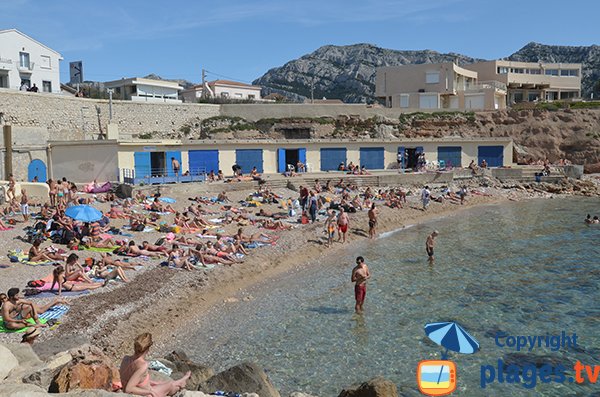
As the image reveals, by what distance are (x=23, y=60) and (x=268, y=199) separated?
26.1 meters

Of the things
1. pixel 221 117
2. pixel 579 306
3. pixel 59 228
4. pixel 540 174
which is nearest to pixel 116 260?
pixel 59 228

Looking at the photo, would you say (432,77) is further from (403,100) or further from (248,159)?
(248,159)

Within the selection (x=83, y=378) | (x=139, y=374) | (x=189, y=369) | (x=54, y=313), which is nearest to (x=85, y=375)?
(x=83, y=378)

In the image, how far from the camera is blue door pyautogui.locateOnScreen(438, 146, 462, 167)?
116 ft

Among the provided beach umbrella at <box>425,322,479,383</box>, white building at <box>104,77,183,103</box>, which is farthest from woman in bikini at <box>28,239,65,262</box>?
A: white building at <box>104,77,183,103</box>

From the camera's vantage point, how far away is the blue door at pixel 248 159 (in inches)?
1204

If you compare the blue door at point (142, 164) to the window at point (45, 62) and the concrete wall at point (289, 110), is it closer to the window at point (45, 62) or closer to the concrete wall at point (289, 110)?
the concrete wall at point (289, 110)

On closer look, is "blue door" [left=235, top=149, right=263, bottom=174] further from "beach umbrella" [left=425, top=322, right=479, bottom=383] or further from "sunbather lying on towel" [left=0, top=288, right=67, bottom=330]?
"beach umbrella" [left=425, top=322, right=479, bottom=383]

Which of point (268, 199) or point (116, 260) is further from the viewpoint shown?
point (268, 199)

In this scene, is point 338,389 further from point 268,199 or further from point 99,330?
point 268,199

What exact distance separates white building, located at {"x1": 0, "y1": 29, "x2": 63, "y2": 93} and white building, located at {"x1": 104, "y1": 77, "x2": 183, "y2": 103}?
552 centimetres

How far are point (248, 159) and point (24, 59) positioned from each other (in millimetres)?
20531

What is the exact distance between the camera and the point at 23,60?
37.9 metres

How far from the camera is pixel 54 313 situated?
1009 cm
